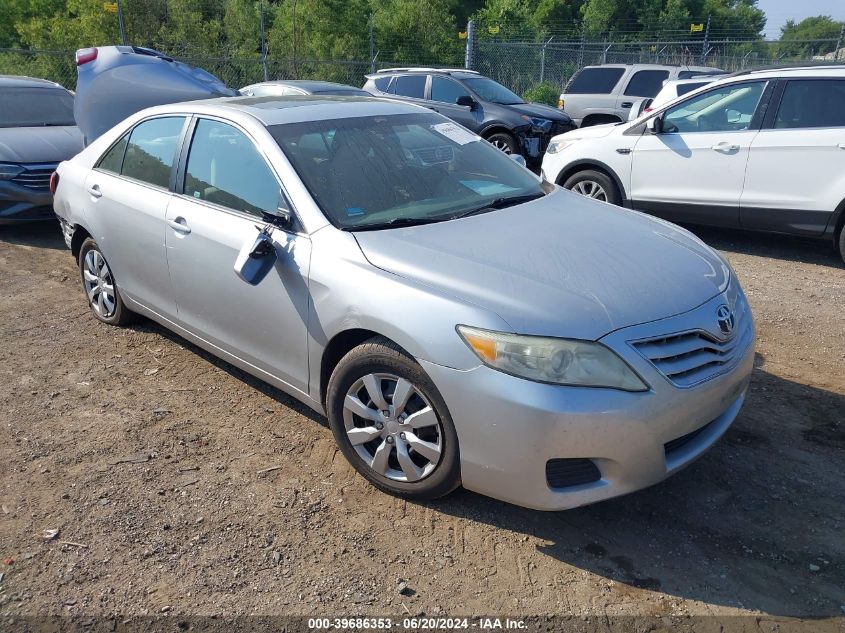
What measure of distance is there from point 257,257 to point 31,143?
6.02 meters

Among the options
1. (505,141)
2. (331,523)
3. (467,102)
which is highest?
(467,102)

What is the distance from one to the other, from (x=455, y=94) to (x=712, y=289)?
9.91 meters

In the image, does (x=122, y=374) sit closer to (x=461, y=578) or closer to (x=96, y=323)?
(x=96, y=323)

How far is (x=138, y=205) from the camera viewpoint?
4.42m

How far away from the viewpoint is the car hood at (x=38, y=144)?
25.5ft

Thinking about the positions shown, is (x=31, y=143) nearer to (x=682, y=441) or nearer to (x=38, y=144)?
(x=38, y=144)

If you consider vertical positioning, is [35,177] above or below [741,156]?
below

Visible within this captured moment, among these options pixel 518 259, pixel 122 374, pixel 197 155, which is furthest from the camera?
pixel 122 374

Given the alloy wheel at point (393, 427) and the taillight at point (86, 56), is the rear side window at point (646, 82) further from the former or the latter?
the alloy wheel at point (393, 427)

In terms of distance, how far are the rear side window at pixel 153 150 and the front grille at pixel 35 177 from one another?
11.9 ft

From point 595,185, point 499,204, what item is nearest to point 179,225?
point 499,204

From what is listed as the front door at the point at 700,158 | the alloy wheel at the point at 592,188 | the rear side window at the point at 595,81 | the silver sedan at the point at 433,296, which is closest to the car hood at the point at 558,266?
the silver sedan at the point at 433,296

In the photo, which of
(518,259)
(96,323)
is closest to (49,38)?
(96,323)

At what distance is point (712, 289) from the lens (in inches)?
124
